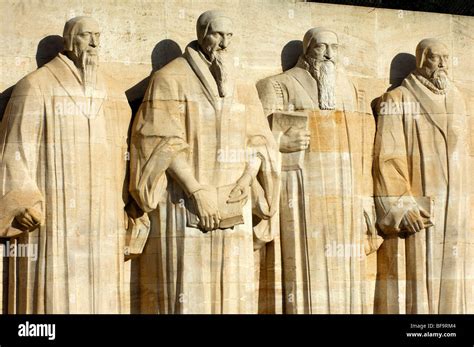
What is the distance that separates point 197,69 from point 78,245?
234 cm

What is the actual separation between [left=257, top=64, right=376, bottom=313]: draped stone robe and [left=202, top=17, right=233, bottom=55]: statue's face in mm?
832

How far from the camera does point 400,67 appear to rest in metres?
21.1

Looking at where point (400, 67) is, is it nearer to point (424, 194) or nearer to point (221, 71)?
point (424, 194)

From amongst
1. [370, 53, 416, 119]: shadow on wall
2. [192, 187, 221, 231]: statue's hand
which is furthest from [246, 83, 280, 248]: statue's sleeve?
[370, 53, 416, 119]: shadow on wall

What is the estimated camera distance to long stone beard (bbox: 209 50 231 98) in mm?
19484

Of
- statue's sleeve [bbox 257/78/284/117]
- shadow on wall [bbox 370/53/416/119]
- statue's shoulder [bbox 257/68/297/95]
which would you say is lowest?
statue's sleeve [bbox 257/78/284/117]

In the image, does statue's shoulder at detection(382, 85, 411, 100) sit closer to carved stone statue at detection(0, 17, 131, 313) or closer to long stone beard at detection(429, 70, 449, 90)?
long stone beard at detection(429, 70, 449, 90)

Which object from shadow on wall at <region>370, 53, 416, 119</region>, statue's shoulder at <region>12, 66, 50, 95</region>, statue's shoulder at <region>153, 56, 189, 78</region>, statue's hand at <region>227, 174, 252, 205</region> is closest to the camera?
statue's shoulder at <region>12, 66, 50, 95</region>

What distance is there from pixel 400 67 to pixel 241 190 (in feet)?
9.53

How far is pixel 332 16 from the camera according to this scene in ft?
68.1

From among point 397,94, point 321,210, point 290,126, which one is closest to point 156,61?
point 290,126

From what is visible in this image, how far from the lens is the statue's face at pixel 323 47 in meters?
20.1

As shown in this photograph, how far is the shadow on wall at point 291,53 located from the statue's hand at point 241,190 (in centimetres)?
168
